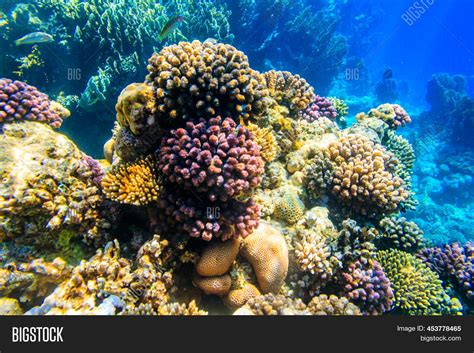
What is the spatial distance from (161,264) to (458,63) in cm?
9083

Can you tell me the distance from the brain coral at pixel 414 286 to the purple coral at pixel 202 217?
10.2 ft

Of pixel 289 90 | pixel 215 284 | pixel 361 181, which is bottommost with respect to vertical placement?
pixel 215 284

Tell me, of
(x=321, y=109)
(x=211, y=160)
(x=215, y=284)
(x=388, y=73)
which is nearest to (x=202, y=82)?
(x=211, y=160)

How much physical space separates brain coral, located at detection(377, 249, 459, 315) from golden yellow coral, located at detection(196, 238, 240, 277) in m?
3.21

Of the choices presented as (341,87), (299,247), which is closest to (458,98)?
(341,87)

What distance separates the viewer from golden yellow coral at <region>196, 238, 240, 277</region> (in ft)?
10.9

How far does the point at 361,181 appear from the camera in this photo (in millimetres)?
4535

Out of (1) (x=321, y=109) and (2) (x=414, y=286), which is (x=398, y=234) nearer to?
(2) (x=414, y=286)

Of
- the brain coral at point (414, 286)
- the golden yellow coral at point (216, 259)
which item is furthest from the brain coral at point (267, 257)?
the brain coral at point (414, 286)

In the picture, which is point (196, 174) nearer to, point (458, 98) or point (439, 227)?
point (439, 227)

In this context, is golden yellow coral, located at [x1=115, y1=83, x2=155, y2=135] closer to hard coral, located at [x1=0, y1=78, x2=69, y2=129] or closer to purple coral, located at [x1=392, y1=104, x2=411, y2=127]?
hard coral, located at [x1=0, y1=78, x2=69, y2=129]

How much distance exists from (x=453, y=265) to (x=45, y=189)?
734 centimetres

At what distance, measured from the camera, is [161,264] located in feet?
10.9

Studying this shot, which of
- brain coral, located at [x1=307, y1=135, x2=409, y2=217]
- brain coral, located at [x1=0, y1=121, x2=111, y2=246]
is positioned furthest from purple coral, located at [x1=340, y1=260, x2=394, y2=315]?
brain coral, located at [x1=0, y1=121, x2=111, y2=246]
